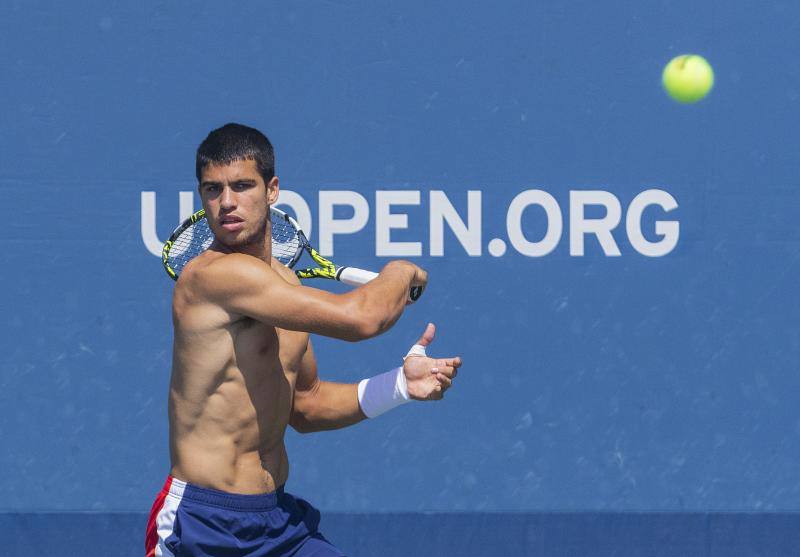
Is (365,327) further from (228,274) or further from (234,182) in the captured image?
(234,182)

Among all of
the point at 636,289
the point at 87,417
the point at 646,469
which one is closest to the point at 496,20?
the point at 636,289

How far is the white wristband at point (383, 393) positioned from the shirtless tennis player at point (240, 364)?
10cm

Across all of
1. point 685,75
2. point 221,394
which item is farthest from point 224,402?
point 685,75

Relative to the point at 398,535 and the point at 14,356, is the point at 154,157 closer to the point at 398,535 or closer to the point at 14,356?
the point at 14,356

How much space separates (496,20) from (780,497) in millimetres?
1973

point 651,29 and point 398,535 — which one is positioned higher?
point 651,29

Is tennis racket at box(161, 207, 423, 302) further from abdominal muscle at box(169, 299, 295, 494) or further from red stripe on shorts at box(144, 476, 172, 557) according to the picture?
red stripe on shorts at box(144, 476, 172, 557)

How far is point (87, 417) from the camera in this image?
5.22 meters

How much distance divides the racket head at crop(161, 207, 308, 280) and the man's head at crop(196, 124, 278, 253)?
0.41m

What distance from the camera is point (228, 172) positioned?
338 centimetres

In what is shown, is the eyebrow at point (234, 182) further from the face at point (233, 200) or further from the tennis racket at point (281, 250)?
the tennis racket at point (281, 250)

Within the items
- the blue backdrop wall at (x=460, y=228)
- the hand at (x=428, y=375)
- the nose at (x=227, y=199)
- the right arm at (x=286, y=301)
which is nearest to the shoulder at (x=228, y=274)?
the right arm at (x=286, y=301)

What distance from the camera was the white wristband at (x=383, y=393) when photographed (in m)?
3.63

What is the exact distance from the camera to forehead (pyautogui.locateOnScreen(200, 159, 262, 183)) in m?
3.37
